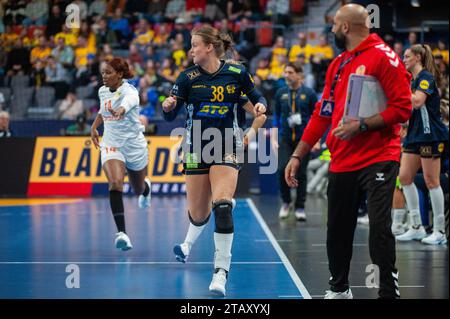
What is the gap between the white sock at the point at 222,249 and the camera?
7.68 meters

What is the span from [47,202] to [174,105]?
876 centimetres

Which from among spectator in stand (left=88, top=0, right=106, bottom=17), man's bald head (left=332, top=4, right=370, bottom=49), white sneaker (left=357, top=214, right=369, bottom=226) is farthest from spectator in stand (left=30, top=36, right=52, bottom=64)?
man's bald head (left=332, top=4, right=370, bottom=49)

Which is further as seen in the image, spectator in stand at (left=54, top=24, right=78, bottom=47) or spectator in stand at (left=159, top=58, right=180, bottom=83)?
spectator in stand at (left=54, top=24, right=78, bottom=47)

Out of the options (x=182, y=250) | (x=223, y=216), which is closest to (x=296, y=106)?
(x=182, y=250)

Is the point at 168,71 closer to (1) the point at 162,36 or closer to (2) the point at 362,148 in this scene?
(1) the point at 162,36

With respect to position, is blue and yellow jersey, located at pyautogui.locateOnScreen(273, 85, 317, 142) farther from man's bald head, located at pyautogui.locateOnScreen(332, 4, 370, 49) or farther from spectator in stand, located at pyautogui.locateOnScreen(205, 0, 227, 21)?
spectator in stand, located at pyautogui.locateOnScreen(205, 0, 227, 21)

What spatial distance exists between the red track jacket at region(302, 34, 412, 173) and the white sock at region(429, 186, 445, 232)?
4.40m

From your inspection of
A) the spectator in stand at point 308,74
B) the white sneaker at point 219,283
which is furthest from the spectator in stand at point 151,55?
the white sneaker at point 219,283

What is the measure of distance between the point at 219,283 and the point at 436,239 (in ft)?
13.8

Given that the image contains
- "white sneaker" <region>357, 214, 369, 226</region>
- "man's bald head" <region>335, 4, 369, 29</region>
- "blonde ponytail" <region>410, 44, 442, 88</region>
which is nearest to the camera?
"man's bald head" <region>335, 4, 369, 29</region>

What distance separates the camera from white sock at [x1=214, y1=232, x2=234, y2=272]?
7.68 metres

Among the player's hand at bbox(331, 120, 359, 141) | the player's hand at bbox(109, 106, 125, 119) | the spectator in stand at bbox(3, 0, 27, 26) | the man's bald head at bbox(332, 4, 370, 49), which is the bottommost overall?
the player's hand at bbox(109, 106, 125, 119)
